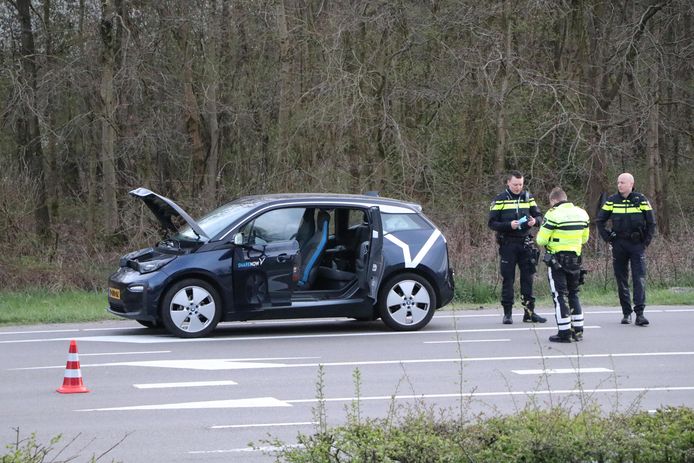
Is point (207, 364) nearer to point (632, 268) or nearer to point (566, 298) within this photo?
point (566, 298)

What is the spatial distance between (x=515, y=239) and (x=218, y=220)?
12.8 feet

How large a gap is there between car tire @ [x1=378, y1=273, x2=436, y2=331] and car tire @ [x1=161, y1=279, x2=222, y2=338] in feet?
6.87

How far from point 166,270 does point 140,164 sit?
17.4m

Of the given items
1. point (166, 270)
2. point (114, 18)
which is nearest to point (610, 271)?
point (166, 270)

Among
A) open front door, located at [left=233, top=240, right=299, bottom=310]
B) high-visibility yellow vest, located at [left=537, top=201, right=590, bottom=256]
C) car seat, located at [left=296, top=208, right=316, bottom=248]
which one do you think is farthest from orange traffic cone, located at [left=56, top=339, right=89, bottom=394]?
high-visibility yellow vest, located at [left=537, top=201, right=590, bottom=256]

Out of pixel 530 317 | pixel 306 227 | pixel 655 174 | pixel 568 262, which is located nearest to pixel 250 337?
pixel 306 227

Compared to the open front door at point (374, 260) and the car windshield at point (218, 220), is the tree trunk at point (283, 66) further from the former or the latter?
the open front door at point (374, 260)

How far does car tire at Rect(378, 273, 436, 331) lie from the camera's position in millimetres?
13531

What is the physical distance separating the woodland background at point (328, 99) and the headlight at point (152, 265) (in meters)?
8.38

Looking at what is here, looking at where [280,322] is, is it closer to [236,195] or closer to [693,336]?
[693,336]

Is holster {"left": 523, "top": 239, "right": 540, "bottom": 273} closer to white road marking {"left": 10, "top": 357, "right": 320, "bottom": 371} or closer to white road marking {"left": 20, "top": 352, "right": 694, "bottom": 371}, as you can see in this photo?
white road marking {"left": 20, "top": 352, "right": 694, "bottom": 371}

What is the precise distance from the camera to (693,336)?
521 inches

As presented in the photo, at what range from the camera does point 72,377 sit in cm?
962

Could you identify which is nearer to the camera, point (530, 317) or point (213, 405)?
point (213, 405)
